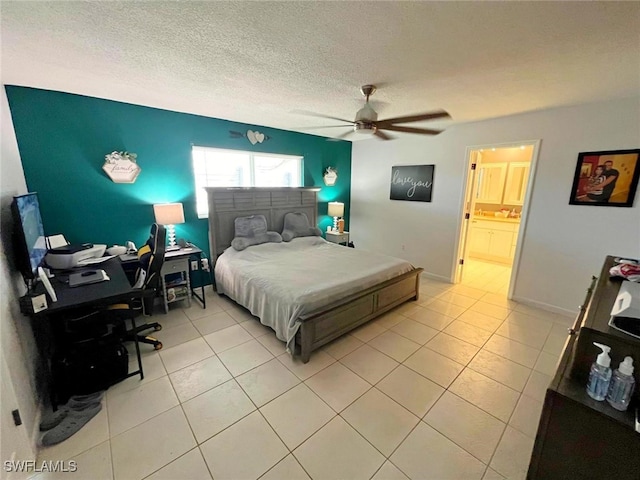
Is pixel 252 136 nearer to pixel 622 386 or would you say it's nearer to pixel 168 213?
pixel 168 213

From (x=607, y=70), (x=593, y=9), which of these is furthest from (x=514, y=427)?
(x=607, y=70)

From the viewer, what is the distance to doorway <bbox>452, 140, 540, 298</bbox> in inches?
164

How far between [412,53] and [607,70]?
1.62 meters

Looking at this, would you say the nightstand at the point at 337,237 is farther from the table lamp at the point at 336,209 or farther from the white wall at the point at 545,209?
the white wall at the point at 545,209

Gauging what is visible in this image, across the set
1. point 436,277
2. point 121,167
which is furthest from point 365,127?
point 436,277

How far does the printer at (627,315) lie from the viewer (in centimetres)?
108

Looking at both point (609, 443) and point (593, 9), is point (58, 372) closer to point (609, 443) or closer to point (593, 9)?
point (609, 443)

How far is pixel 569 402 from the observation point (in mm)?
1085

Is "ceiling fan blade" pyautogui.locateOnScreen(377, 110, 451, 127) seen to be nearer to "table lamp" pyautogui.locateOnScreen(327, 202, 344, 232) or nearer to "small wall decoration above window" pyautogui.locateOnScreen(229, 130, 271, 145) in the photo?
"small wall decoration above window" pyautogui.locateOnScreen(229, 130, 271, 145)

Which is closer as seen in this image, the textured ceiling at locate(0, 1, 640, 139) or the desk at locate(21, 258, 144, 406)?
the textured ceiling at locate(0, 1, 640, 139)

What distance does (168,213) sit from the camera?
3.10 meters

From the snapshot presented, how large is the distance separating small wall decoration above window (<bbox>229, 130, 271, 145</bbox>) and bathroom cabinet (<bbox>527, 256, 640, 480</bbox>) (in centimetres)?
409

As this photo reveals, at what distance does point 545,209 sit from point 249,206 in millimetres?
4008

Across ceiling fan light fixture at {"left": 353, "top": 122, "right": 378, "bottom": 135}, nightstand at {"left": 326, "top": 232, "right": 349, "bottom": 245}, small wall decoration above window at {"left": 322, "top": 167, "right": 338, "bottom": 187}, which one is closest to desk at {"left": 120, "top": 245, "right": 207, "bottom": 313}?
ceiling fan light fixture at {"left": 353, "top": 122, "right": 378, "bottom": 135}
